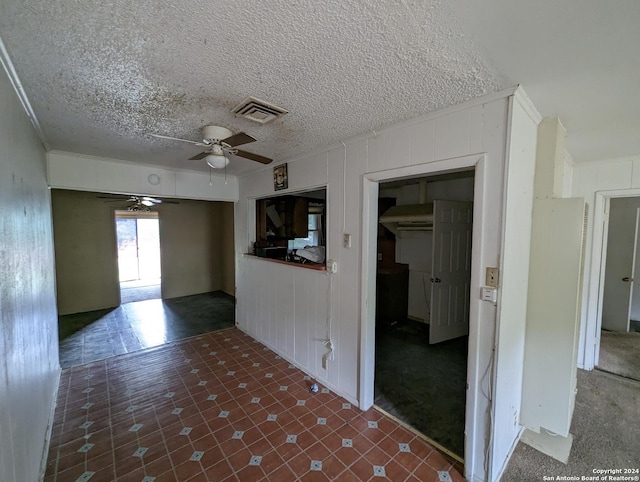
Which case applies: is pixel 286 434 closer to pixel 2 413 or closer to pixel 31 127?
pixel 2 413

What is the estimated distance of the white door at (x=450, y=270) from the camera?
3.47m

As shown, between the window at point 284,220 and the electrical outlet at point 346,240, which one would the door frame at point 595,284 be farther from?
the window at point 284,220

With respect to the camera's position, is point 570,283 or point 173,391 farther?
point 173,391

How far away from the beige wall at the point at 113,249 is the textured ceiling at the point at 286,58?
4.05 meters

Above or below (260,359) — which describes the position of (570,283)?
above

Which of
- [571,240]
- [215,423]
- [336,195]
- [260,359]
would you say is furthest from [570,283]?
[260,359]

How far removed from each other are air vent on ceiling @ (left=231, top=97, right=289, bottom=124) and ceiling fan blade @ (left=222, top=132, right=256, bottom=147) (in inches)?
4.9

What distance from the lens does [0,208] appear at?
111cm

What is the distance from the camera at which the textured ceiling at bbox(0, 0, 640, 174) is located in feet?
3.10

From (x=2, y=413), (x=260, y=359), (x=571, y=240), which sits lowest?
(x=260, y=359)

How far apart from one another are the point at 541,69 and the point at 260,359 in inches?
135

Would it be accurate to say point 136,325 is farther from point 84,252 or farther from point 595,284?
point 595,284

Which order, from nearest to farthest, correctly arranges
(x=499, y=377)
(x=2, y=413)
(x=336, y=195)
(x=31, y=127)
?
(x=2, y=413) → (x=499, y=377) → (x=31, y=127) → (x=336, y=195)

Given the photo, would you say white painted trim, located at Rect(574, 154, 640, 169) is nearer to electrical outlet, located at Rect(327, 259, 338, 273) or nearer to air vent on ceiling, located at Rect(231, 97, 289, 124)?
electrical outlet, located at Rect(327, 259, 338, 273)
